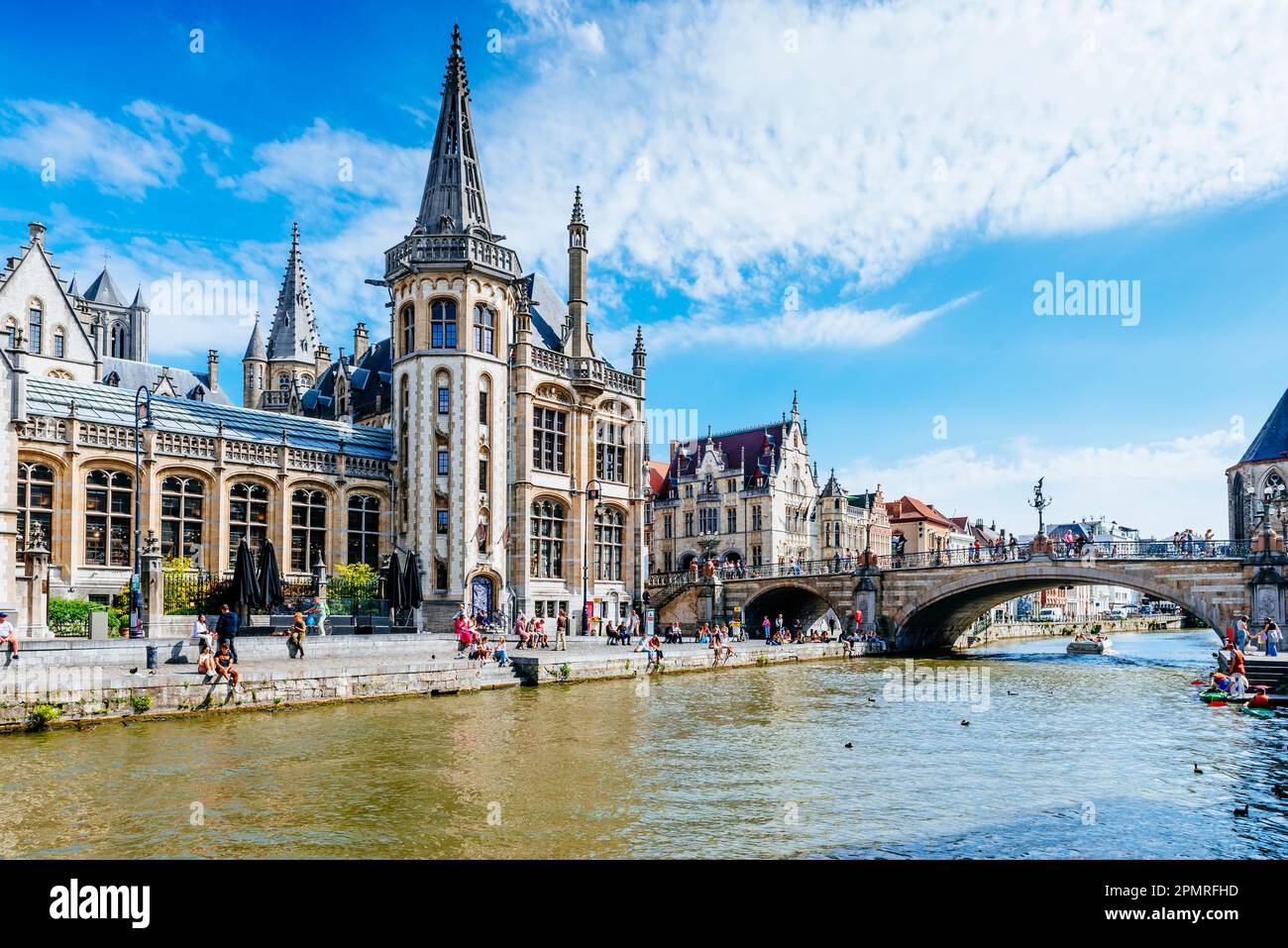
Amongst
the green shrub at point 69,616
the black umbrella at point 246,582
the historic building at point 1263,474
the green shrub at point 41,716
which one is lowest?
the green shrub at point 41,716

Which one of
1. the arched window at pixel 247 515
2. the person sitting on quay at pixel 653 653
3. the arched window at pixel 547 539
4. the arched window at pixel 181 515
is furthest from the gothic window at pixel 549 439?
the arched window at pixel 181 515

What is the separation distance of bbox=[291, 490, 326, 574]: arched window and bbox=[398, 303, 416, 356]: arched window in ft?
24.7

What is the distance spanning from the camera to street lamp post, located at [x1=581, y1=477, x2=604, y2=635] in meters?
46.8

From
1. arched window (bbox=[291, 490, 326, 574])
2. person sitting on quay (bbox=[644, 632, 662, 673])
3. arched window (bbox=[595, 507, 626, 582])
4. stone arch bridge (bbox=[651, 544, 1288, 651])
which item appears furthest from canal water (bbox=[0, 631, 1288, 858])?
arched window (bbox=[595, 507, 626, 582])

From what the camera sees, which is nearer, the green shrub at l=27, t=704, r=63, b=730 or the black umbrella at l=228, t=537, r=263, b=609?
the green shrub at l=27, t=704, r=63, b=730

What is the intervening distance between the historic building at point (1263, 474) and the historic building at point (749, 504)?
29.7 m

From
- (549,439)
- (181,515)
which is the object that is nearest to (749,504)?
(549,439)

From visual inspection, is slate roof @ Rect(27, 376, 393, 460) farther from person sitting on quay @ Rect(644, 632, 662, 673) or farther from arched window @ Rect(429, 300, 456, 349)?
person sitting on quay @ Rect(644, 632, 662, 673)

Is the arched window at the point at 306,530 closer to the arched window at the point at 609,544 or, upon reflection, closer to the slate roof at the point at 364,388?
the slate roof at the point at 364,388

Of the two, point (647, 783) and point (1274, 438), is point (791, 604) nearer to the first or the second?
point (1274, 438)

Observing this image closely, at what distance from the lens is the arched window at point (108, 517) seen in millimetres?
34312

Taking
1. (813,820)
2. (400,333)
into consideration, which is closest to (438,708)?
(813,820)

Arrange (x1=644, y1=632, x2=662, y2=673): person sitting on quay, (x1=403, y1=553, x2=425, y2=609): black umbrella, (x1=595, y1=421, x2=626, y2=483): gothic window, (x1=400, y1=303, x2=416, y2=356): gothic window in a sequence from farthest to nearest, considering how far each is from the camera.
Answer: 1. (x1=595, y1=421, x2=626, y2=483): gothic window
2. (x1=400, y1=303, x2=416, y2=356): gothic window
3. (x1=644, y1=632, x2=662, y2=673): person sitting on quay
4. (x1=403, y1=553, x2=425, y2=609): black umbrella
